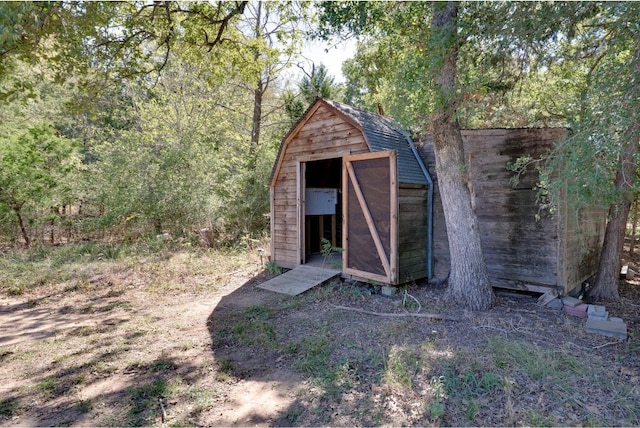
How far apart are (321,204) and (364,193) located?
8.81 ft

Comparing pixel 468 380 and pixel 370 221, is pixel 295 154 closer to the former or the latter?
pixel 370 221

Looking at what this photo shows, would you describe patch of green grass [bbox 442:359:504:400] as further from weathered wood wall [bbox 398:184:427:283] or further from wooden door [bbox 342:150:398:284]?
weathered wood wall [bbox 398:184:427:283]

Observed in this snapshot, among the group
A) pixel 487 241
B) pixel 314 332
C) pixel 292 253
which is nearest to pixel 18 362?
pixel 314 332

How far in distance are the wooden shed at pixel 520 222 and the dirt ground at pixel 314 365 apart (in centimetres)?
49

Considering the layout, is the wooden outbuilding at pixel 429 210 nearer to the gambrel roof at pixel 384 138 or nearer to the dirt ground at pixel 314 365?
the gambrel roof at pixel 384 138

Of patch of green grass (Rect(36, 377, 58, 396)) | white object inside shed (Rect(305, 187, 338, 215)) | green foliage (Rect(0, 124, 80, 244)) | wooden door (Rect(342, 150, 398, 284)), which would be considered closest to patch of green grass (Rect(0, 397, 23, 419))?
patch of green grass (Rect(36, 377, 58, 396))

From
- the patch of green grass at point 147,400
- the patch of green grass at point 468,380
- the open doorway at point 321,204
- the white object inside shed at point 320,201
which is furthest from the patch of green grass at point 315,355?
the white object inside shed at point 320,201

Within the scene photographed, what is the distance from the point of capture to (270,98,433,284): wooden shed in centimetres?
539

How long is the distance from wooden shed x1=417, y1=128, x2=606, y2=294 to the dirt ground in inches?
19.3

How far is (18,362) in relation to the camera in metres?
3.63

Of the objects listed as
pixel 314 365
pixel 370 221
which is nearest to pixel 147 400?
pixel 314 365

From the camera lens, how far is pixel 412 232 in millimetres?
5723

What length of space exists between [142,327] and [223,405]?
2.34 m

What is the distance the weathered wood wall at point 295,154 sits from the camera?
616 cm
